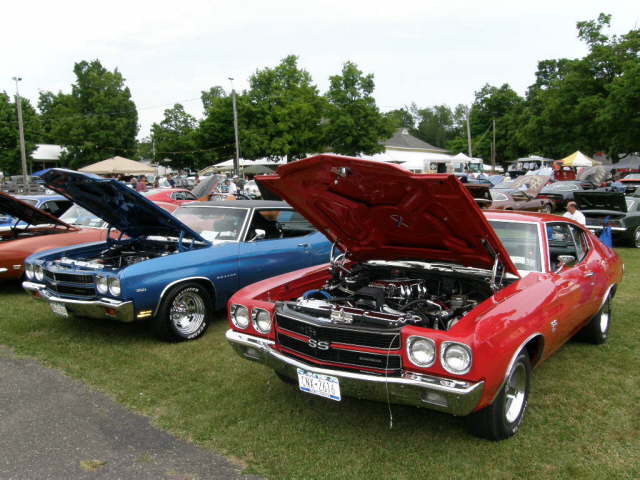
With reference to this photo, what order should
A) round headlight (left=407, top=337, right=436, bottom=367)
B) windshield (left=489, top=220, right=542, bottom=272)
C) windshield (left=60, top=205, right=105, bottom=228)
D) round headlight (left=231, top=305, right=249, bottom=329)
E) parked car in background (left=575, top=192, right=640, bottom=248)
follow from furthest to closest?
parked car in background (left=575, top=192, right=640, bottom=248)
windshield (left=60, top=205, right=105, bottom=228)
windshield (left=489, top=220, right=542, bottom=272)
round headlight (left=231, top=305, right=249, bottom=329)
round headlight (left=407, top=337, right=436, bottom=367)

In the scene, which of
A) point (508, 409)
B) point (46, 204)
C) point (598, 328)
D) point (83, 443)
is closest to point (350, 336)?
point (508, 409)

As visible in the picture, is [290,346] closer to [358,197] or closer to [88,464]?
[358,197]

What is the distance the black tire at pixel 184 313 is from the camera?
5.44 metres

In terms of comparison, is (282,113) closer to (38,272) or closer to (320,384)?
(38,272)

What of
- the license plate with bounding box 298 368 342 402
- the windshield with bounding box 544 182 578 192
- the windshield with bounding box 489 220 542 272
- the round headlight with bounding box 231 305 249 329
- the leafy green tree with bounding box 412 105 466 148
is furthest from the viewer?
the leafy green tree with bounding box 412 105 466 148

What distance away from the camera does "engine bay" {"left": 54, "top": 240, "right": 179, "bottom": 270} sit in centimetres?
581

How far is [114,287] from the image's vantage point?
16.9ft

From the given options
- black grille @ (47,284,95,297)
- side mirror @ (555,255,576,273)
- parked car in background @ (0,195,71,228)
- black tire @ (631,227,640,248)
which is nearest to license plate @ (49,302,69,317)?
black grille @ (47,284,95,297)

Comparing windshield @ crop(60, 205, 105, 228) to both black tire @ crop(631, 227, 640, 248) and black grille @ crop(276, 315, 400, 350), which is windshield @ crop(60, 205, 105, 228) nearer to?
black grille @ crop(276, 315, 400, 350)

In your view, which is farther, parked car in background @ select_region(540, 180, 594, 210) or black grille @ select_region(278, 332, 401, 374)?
parked car in background @ select_region(540, 180, 594, 210)

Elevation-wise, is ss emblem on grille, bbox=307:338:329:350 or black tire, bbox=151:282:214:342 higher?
ss emblem on grille, bbox=307:338:329:350

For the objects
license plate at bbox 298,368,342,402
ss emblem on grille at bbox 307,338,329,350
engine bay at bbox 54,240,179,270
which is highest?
engine bay at bbox 54,240,179,270

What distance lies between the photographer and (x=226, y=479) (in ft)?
10.2

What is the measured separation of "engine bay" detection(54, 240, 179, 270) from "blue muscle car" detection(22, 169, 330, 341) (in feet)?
0.04
